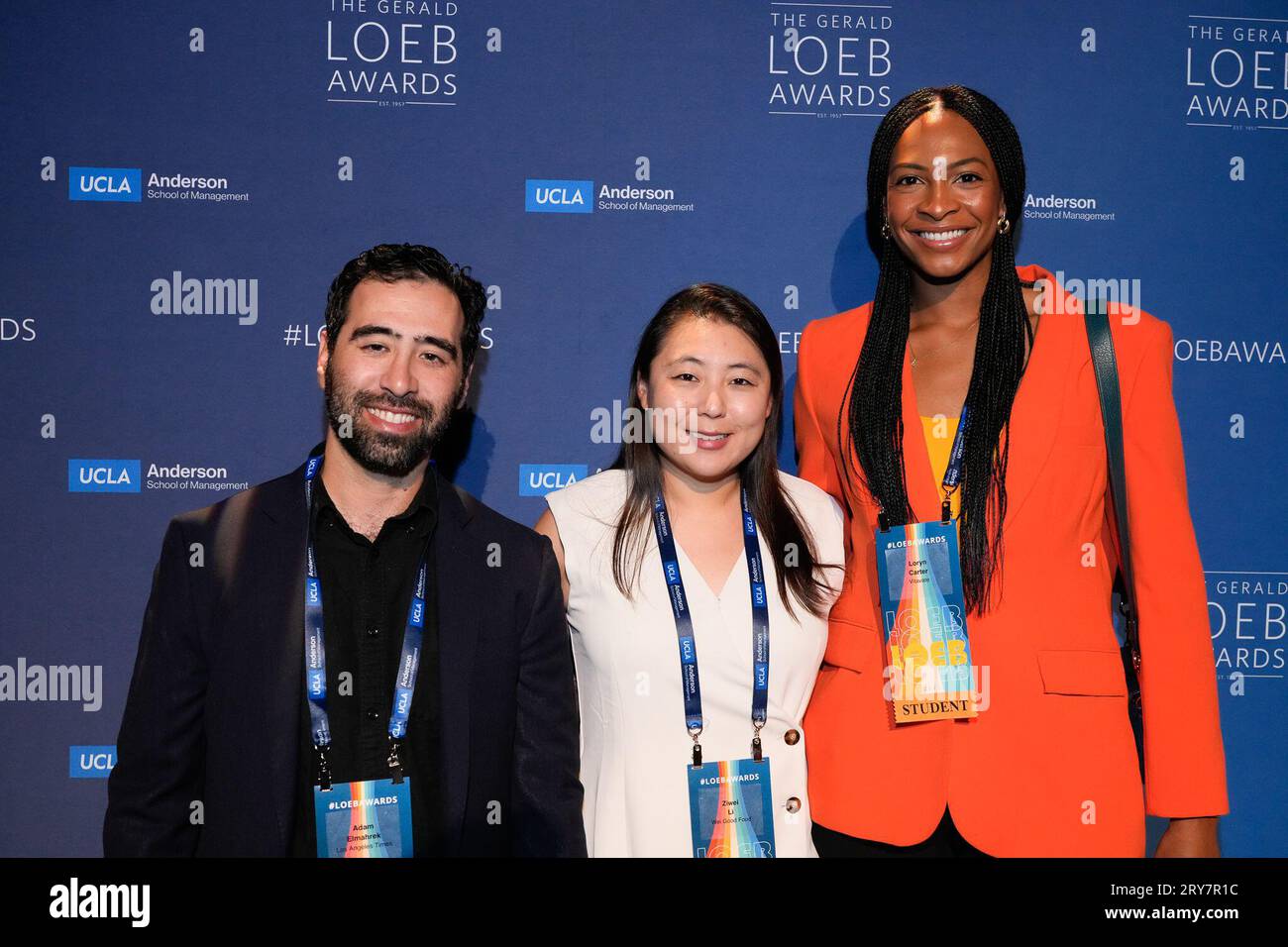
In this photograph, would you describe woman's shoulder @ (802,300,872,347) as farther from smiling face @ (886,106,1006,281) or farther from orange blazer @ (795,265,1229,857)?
orange blazer @ (795,265,1229,857)

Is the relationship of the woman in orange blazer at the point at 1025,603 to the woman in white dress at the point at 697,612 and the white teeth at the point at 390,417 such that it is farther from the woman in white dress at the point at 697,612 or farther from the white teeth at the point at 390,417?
the white teeth at the point at 390,417

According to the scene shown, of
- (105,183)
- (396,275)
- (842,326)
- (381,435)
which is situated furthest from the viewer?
(105,183)

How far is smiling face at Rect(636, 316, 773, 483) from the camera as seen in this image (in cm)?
246

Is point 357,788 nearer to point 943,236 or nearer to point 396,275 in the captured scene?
point 396,275

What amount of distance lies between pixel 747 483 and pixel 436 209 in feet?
4.56

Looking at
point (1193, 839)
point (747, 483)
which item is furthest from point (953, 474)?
point (1193, 839)

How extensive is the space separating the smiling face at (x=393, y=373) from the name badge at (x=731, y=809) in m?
1.06

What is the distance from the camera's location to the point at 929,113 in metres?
2.59

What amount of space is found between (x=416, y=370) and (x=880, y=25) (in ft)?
6.43

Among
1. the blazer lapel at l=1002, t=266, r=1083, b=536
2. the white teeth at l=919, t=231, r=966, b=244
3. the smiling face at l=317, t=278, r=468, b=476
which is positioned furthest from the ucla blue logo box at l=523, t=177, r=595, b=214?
the blazer lapel at l=1002, t=266, r=1083, b=536

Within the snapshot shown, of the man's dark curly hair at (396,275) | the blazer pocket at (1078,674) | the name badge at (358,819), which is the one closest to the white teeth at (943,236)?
the blazer pocket at (1078,674)

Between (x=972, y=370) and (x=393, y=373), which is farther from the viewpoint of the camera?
(x=972, y=370)

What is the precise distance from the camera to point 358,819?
223 centimetres
